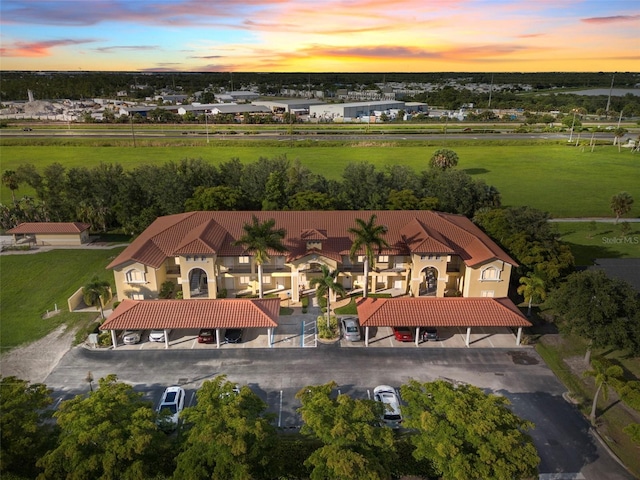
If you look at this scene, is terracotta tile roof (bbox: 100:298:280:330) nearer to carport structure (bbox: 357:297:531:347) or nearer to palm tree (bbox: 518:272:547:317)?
carport structure (bbox: 357:297:531:347)

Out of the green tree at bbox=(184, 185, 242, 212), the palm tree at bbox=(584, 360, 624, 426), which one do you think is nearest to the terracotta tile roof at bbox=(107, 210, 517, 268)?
the green tree at bbox=(184, 185, 242, 212)

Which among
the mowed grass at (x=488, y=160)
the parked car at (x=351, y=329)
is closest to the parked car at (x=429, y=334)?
the parked car at (x=351, y=329)

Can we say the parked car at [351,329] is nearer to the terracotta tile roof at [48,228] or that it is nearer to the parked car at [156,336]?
the parked car at [156,336]

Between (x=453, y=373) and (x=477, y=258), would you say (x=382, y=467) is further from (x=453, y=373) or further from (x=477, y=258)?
(x=477, y=258)

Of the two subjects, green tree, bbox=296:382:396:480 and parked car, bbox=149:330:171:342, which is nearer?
green tree, bbox=296:382:396:480

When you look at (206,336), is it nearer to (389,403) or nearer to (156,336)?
(156,336)
